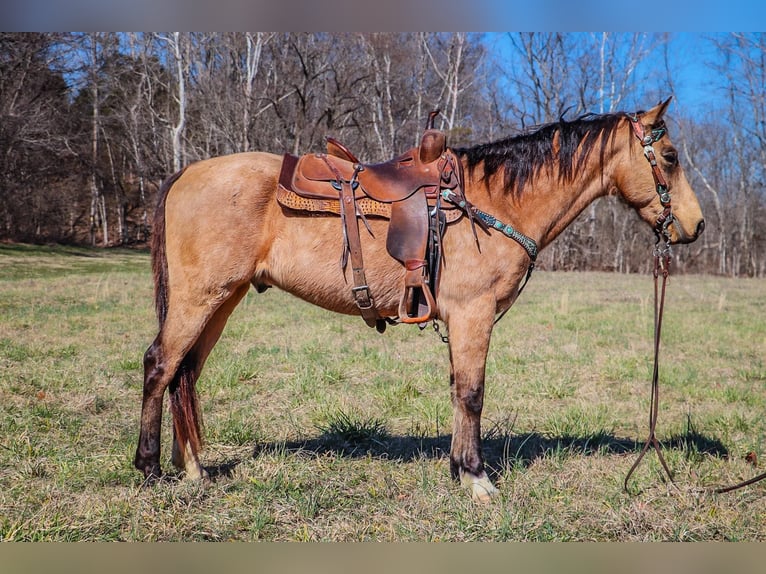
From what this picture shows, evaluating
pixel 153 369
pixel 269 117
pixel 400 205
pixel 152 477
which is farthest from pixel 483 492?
pixel 269 117

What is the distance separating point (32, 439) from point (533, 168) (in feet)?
12.5

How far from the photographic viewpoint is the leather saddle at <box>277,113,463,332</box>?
10.2 ft

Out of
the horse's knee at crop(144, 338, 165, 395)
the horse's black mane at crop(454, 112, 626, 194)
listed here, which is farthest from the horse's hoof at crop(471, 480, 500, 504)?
the horse's knee at crop(144, 338, 165, 395)

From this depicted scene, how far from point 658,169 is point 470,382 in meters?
1.67

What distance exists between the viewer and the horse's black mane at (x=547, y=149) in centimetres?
331

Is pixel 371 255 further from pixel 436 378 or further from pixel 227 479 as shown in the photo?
pixel 436 378

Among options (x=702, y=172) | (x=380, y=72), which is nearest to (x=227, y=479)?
(x=380, y=72)

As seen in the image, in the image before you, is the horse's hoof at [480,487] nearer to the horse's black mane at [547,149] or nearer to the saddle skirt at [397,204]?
the saddle skirt at [397,204]

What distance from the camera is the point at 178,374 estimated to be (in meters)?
3.27

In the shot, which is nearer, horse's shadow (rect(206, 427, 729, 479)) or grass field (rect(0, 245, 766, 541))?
grass field (rect(0, 245, 766, 541))

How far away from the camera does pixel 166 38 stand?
17391 millimetres

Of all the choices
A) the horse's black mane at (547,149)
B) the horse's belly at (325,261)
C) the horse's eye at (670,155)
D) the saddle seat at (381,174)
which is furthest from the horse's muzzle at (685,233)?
the horse's belly at (325,261)

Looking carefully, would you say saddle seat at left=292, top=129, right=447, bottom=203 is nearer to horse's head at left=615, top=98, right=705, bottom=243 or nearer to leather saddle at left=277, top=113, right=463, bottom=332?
leather saddle at left=277, top=113, right=463, bottom=332

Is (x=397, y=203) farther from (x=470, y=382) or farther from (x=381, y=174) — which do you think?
(x=470, y=382)
